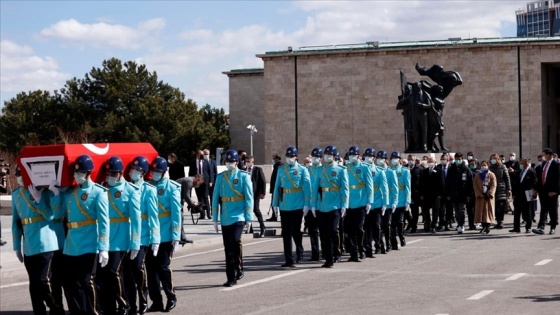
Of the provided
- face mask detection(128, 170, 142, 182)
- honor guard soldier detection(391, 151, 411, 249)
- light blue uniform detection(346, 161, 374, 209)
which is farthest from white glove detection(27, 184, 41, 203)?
honor guard soldier detection(391, 151, 411, 249)

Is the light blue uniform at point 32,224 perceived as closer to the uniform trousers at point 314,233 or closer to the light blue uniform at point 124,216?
the light blue uniform at point 124,216

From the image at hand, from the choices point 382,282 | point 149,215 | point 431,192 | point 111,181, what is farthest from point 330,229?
point 431,192

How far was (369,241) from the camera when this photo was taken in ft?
60.5

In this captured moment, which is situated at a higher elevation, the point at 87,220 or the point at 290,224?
the point at 87,220

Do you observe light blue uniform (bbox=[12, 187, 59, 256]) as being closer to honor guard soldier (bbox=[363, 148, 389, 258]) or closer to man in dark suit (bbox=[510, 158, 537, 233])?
honor guard soldier (bbox=[363, 148, 389, 258])

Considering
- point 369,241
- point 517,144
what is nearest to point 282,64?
point 517,144

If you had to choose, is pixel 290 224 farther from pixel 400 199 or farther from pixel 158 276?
pixel 158 276

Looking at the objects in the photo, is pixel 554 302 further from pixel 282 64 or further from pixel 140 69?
pixel 140 69

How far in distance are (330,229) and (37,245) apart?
722 cm

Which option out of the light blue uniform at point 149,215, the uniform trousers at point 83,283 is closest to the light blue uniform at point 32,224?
the uniform trousers at point 83,283

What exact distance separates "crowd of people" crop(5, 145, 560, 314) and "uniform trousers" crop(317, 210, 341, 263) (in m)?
0.02

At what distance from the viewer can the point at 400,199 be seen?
20.4 m

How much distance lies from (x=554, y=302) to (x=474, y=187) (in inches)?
487

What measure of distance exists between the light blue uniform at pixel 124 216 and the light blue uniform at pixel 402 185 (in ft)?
31.8
